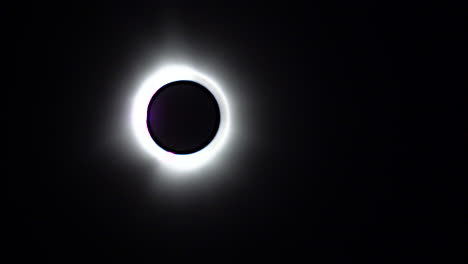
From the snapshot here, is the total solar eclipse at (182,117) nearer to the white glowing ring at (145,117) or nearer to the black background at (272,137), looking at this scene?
the white glowing ring at (145,117)

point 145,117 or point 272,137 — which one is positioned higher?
point 145,117

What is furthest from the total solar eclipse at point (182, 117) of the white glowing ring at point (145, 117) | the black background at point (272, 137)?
the black background at point (272, 137)

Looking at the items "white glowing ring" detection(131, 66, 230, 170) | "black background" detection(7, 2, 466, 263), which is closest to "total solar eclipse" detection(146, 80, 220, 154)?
"white glowing ring" detection(131, 66, 230, 170)

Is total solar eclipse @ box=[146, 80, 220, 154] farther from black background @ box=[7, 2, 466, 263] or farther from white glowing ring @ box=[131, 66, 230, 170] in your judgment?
black background @ box=[7, 2, 466, 263]

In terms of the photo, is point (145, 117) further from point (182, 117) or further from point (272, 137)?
point (272, 137)

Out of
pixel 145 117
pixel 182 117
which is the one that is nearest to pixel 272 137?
pixel 182 117
